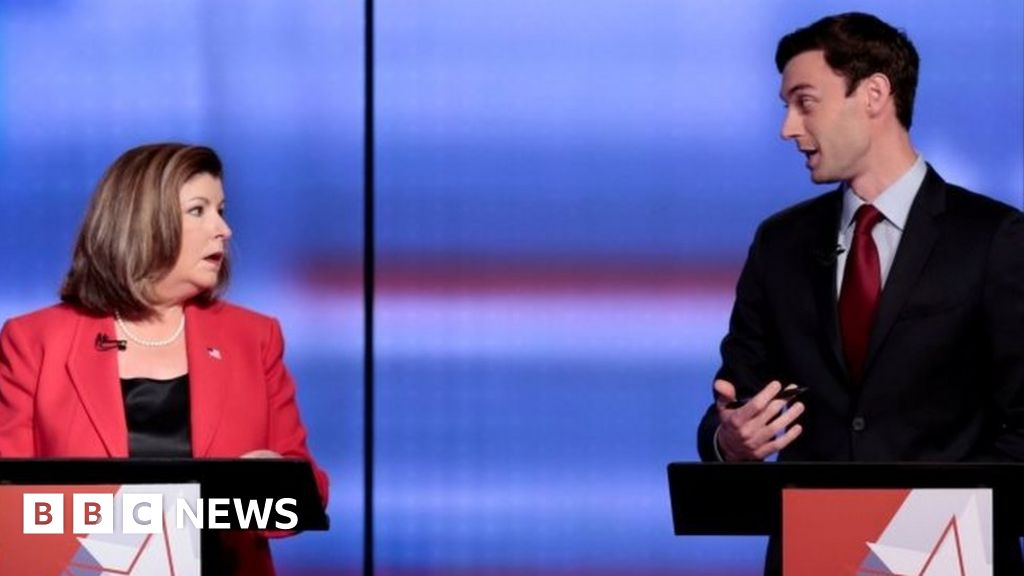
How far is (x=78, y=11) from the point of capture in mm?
4848

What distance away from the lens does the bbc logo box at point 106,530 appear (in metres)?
2.84

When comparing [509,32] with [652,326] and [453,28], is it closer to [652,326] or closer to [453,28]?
[453,28]

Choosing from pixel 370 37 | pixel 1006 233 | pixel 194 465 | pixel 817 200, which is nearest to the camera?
pixel 194 465

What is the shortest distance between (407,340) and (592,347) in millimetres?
461

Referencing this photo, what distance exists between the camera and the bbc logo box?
2.84 m

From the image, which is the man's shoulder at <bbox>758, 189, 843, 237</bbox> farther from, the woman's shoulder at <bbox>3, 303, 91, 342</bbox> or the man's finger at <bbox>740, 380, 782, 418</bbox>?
the woman's shoulder at <bbox>3, 303, 91, 342</bbox>

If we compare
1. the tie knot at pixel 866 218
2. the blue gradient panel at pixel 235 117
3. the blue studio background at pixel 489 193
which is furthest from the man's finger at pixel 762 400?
the blue gradient panel at pixel 235 117

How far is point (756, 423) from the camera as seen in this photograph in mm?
3055

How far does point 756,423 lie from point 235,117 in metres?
2.18

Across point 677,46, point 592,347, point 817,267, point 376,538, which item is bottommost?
point 376,538

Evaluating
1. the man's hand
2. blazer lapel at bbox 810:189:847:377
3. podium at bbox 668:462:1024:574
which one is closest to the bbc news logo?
podium at bbox 668:462:1024:574

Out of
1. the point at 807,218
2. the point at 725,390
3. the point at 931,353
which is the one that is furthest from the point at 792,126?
the point at 725,390

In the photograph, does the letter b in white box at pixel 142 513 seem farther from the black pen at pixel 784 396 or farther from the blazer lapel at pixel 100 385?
the black pen at pixel 784 396

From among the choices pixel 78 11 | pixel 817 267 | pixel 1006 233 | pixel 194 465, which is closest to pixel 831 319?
pixel 817 267
